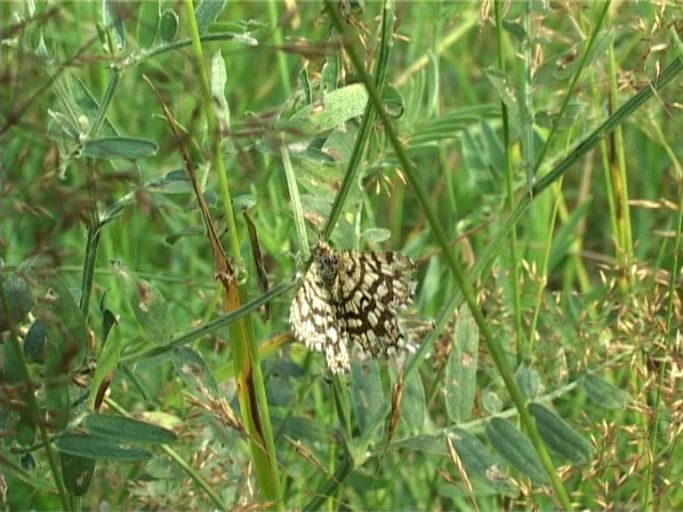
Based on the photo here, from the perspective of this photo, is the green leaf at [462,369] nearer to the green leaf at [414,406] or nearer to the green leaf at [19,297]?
the green leaf at [414,406]

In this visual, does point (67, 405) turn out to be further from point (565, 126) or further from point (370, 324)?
point (565, 126)

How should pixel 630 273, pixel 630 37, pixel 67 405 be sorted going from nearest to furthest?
1. pixel 67 405
2. pixel 630 273
3. pixel 630 37

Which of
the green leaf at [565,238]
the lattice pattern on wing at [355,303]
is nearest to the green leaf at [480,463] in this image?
the lattice pattern on wing at [355,303]

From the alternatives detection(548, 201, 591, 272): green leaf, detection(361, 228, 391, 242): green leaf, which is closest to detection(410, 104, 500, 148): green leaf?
detection(548, 201, 591, 272): green leaf

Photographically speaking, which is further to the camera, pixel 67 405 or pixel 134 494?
pixel 134 494

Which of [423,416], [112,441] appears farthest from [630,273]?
[112,441]
